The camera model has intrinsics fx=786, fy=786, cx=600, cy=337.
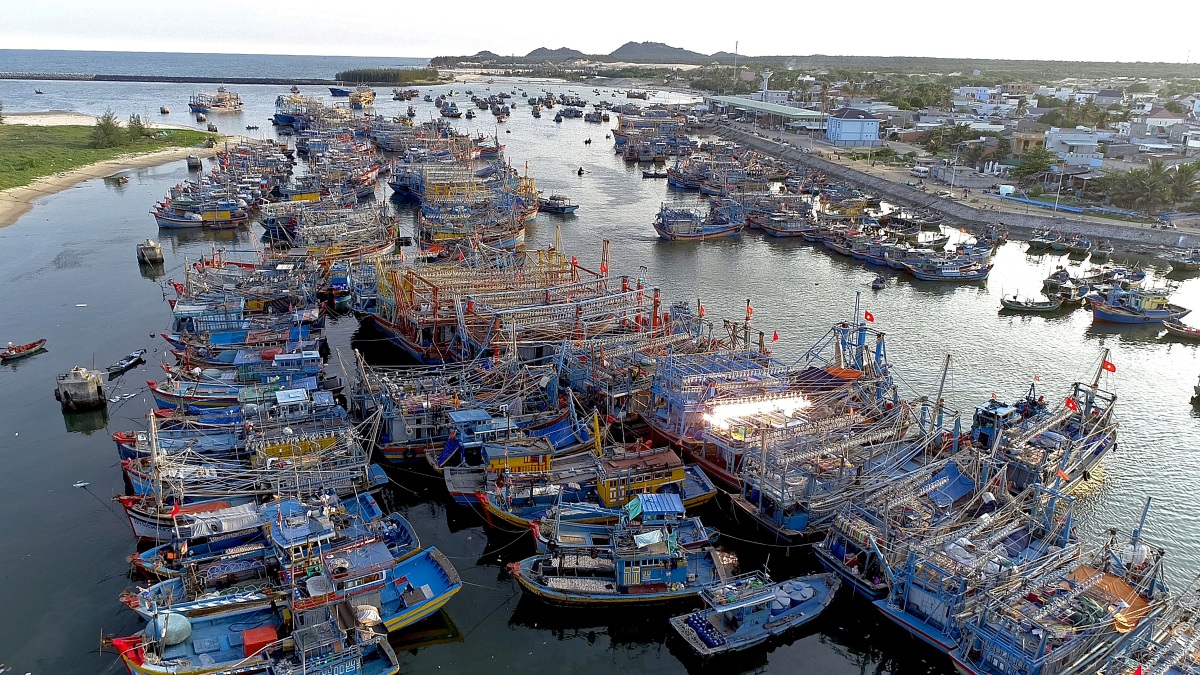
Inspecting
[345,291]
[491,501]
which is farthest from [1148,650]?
[345,291]

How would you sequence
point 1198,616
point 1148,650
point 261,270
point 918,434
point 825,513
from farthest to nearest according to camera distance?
point 261,270 → point 918,434 → point 825,513 → point 1198,616 → point 1148,650

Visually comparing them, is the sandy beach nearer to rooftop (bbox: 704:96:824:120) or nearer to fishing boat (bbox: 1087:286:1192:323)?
rooftop (bbox: 704:96:824:120)

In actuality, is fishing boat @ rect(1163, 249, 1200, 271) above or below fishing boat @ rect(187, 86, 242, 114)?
below

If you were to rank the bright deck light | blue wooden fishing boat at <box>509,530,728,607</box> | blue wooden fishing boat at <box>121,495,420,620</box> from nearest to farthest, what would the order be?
blue wooden fishing boat at <box>121,495,420,620</box> → blue wooden fishing boat at <box>509,530,728,607</box> → the bright deck light

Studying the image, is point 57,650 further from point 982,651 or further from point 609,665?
point 982,651

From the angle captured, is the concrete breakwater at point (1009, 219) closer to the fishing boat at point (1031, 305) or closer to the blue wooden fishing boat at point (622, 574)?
the fishing boat at point (1031, 305)

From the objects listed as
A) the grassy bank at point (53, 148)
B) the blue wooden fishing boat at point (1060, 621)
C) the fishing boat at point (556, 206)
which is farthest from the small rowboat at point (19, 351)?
the grassy bank at point (53, 148)

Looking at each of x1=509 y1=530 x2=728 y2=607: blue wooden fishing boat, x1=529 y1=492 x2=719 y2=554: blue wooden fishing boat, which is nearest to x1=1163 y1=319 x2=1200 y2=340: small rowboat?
x1=529 y1=492 x2=719 y2=554: blue wooden fishing boat
